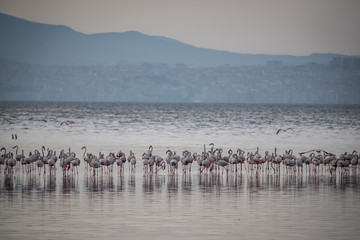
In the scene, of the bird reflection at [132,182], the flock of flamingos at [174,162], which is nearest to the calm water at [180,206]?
the bird reflection at [132,182]

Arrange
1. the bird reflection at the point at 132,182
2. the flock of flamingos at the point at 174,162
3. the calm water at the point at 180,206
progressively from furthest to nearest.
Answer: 1. the flock of flamingos at the point at 174,162
2. the bird reflection at the point at 132,182
3. the calm water at the point at 180,206

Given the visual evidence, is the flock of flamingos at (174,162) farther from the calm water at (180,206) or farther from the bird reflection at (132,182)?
the bird reflection at (132,182)

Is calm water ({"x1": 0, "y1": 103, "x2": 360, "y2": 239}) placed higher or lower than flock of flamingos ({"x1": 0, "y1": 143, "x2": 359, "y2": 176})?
lower

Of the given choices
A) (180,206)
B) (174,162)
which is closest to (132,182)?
(174,162)

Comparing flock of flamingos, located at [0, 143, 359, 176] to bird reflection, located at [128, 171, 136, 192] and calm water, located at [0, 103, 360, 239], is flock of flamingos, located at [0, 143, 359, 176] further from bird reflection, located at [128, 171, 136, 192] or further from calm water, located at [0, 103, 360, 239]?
bird reflection, located at [128, 171, 136, 192]

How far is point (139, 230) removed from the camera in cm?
1625

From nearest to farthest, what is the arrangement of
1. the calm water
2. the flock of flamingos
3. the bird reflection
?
1. the calm water
2. the bird reflection
3. the flock of flamingos

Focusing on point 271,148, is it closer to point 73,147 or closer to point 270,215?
point 73,147

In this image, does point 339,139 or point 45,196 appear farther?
point 339,139

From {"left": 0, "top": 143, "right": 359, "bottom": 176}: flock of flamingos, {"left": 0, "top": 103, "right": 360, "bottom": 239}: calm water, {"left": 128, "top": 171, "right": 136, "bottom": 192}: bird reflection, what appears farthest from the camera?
{"left": 0, "top": 143, "right": 359, "bottom": 176}: flock of flamingos

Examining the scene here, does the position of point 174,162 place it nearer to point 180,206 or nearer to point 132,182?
point 132,182

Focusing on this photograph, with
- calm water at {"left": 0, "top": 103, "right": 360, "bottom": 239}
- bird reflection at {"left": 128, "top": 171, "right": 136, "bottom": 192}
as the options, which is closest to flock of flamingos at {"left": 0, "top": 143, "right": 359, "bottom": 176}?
calm water at {"left": 0, "top": 103, "right": 360, "bottom": 239}

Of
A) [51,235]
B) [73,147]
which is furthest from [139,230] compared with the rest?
[73,147]

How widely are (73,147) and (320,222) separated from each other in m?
26.1
